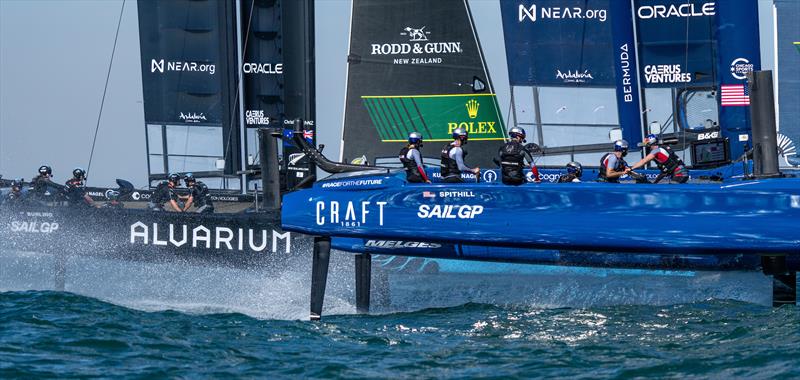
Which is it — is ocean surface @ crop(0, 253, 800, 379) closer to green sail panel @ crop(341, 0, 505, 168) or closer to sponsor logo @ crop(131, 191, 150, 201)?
green sail panel @ crop(341, 0, 505, 168)

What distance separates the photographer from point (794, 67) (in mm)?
15758

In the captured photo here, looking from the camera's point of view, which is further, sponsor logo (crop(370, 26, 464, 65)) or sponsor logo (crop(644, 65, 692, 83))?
sponsor logo (crop(370, 26, 464, 65))

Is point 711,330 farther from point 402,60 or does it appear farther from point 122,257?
point 402,60

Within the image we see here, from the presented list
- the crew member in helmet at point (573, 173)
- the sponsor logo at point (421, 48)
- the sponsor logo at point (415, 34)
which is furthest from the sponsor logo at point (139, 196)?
the crew member in helmet at point (573, 173)

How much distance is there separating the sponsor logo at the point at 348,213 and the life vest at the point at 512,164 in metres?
1.02

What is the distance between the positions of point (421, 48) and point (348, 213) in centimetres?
760

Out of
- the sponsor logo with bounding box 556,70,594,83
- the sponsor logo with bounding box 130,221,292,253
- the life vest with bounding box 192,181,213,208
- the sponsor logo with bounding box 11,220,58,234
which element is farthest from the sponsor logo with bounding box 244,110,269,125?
the sponsor logo with bounding box 130,221,292,253

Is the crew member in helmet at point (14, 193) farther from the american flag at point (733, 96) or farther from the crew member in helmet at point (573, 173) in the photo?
the american flag at point (733, 96)

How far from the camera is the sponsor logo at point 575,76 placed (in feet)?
54.0

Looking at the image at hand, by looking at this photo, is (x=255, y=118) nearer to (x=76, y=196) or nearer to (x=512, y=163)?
(x=76, y=196)

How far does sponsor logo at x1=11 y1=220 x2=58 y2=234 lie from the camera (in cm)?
1322

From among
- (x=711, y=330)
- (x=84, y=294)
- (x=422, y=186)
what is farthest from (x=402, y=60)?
(x=711, y=330)

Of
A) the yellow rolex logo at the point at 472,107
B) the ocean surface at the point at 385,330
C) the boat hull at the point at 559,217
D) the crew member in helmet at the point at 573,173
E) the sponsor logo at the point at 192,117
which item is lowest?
the ocean surface at the point at 385,330

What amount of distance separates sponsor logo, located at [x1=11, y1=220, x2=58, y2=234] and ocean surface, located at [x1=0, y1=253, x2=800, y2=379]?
56cm
